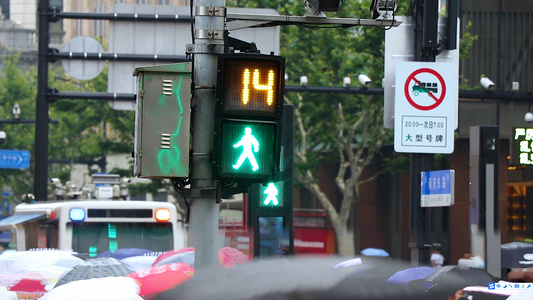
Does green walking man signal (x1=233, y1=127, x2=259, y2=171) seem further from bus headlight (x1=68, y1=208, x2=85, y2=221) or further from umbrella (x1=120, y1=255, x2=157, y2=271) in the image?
bus headlight (x1=68, y1=208, x2=85, y2=221)

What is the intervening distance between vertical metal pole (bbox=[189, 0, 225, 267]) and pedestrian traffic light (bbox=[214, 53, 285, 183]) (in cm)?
25

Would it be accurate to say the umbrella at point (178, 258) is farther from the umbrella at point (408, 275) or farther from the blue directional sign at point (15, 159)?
the blue directional sign at point (15, 159)

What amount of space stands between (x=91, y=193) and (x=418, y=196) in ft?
37.0

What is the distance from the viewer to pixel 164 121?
265 inches

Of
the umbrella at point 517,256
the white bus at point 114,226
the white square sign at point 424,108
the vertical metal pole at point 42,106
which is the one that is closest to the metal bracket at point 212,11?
the white square sign at point 424,108

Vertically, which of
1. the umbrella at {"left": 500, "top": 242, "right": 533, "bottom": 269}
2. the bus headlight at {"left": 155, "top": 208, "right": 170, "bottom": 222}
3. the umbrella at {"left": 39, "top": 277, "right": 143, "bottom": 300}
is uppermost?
the umbrella at {"left": 39, "top": 277, "right": 143, "bottom": 300}

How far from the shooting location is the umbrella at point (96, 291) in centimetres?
600

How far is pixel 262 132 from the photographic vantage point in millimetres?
6738

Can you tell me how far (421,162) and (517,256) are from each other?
1.94 m

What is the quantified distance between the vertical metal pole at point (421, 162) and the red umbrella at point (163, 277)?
5348mm

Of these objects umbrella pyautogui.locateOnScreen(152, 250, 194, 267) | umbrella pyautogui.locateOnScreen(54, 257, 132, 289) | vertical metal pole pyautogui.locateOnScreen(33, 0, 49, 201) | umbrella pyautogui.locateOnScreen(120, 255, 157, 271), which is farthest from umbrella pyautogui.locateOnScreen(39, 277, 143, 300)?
vertical metal pole pyautogui.locateOnScreen(33, 0, 49, 201)

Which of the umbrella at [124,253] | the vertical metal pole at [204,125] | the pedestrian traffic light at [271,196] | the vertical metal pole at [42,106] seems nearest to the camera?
the vertical metal pole at [204,125]

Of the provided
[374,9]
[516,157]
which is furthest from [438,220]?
[374,9]

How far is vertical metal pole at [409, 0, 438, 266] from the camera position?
12.9 meters
